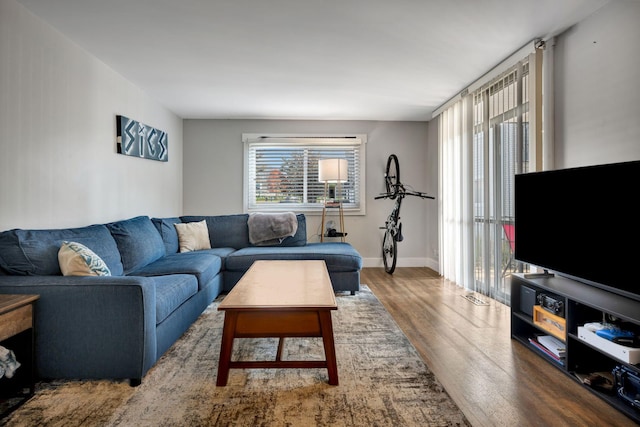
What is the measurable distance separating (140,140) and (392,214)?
11.6ft

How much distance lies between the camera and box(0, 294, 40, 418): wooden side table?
1.78m

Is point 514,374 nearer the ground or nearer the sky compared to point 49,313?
nearer the ground

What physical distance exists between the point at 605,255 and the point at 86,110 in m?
4.09

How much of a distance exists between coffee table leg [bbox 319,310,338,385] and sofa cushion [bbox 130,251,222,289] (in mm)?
1570

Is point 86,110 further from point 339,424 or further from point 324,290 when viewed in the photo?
point 339,424

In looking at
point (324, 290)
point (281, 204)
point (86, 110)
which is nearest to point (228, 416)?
point (324, 290)

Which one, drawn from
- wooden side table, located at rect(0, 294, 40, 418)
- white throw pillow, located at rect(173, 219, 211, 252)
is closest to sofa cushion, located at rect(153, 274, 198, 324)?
wooden side table, located at rect(0, 294, 40, 418)

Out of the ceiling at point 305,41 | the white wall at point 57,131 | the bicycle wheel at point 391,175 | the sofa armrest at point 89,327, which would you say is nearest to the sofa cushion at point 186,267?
the white wall at point 57,131

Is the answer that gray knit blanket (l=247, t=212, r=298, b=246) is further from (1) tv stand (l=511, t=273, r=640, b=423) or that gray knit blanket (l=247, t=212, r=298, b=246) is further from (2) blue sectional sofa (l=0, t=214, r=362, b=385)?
(1) tv stand (l=511, t=273, r=640, b=423)

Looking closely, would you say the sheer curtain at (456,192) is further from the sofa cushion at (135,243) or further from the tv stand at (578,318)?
the sofa cushion at (135,243)

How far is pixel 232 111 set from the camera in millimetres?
5273

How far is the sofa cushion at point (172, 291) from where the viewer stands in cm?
236

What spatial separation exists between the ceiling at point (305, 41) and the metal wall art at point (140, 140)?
0.47 m

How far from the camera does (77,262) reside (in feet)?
7.42
